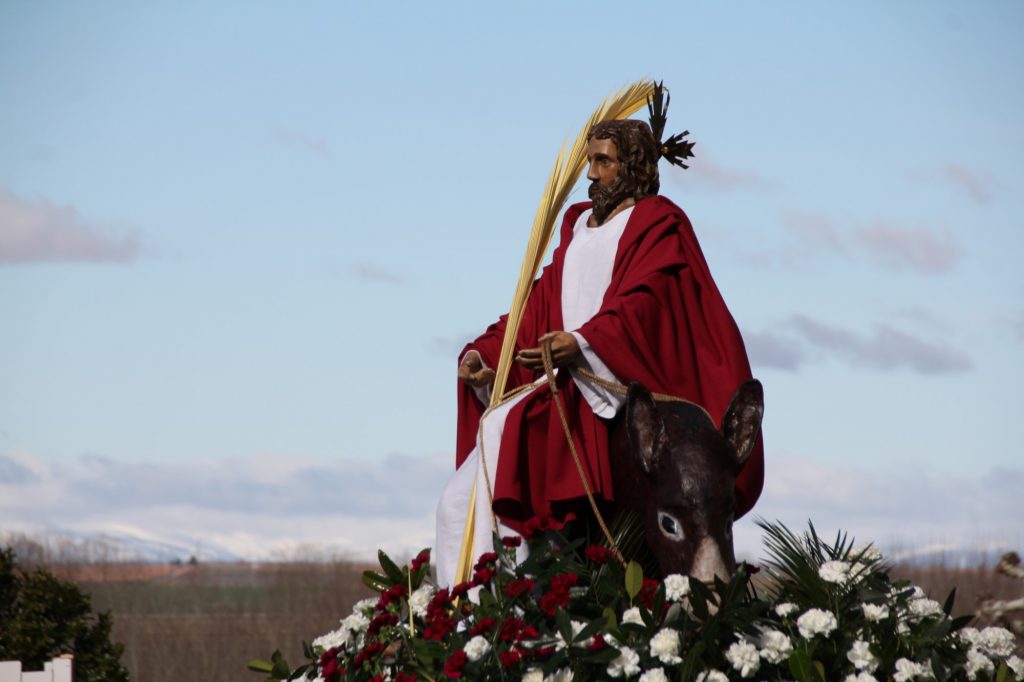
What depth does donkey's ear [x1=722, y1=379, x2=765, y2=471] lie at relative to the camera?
→ 6535mm

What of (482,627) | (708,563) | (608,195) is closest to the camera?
(482,627)

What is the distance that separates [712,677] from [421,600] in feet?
4.66

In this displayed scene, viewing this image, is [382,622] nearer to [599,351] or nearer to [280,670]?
[280,670]

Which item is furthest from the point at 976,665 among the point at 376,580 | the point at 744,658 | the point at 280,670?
the point at 280,670

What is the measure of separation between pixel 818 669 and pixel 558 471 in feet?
4.77

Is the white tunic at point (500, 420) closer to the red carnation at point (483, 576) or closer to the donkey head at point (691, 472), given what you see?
the donkey head at point (691, 472)

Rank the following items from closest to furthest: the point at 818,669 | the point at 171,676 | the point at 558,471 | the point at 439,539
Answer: the point at 818,669
the point at 558,471
the point at 439,539
the point at 171,676

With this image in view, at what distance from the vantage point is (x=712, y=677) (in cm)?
586

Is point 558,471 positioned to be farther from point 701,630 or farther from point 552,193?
point 552,193

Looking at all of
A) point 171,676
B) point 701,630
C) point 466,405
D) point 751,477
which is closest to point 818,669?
point 701,630

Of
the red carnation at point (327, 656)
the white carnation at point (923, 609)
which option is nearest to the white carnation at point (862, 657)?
the white carnation at point (923, 609)

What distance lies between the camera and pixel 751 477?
6855 millimetres

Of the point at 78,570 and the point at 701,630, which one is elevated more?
the point at 78,570

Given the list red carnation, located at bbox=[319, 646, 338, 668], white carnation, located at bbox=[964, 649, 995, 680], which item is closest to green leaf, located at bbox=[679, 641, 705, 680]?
white carnation, located at bbox=[964, 649, 995, 680]
